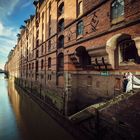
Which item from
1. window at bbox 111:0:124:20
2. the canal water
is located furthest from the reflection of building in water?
the canal water

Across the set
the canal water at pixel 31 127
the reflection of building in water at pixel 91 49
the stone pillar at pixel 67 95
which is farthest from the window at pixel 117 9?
the canal water at pixel 31 127

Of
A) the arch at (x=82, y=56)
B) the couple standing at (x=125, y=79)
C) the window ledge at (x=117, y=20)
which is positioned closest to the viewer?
the couple standing at (x=125, y=79)

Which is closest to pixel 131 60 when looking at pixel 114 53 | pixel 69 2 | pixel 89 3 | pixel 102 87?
pixel 114 53

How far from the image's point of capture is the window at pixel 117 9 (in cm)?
836

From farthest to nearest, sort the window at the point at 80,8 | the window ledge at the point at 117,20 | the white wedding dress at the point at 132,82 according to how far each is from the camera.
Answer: the window at the point at 80,8
the window ledge at the point at 117,20
the white wedding dress at the point at 132,82

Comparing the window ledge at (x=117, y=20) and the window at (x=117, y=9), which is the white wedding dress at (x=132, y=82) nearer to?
the window ledge at (x=117, y=20)

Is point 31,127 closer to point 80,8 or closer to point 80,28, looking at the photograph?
point 80,28

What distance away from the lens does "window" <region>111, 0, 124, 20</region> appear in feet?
27.4

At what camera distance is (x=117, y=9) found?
28.0 feet

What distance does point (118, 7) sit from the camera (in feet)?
27.8

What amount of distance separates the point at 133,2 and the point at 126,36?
1.42m

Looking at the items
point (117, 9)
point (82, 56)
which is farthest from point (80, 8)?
point (117, 9)

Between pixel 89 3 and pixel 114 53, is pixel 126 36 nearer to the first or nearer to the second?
pixel 114 53

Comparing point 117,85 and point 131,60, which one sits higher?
point 131,60
